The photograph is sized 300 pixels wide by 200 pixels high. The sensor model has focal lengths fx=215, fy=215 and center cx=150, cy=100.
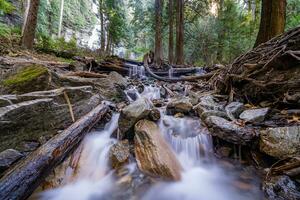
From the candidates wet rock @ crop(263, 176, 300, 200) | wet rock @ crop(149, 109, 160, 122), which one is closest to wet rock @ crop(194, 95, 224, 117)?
wet rock @ crop(149, 109, 160, 122)

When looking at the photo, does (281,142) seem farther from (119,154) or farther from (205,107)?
(119,154)

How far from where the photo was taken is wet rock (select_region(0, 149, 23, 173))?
2523 millimetres

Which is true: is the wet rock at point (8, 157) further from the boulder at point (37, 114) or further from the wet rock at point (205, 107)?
the wet rock at point (205, 107)

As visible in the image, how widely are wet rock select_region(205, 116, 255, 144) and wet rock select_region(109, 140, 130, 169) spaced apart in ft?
4.62

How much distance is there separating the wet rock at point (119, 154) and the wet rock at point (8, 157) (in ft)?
4.03

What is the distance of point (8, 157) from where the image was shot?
105 inches

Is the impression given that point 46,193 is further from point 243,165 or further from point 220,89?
point 220,89

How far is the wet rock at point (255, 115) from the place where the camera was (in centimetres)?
343

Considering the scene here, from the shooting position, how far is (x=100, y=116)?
13.7 feet


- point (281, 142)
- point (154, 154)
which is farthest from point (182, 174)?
point (281, 142)

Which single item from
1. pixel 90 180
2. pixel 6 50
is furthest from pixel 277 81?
pixel 6 50

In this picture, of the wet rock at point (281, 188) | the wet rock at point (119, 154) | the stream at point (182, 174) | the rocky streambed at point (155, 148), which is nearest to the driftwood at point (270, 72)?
the rocky streambed at point (155, 148)

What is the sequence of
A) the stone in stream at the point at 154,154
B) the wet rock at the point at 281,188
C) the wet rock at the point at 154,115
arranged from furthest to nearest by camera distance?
the wet rock at the point at 154,115
the stone in stream at the point at 154,154
the wet rock at the point at 281,188

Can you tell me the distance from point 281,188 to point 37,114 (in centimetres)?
350
